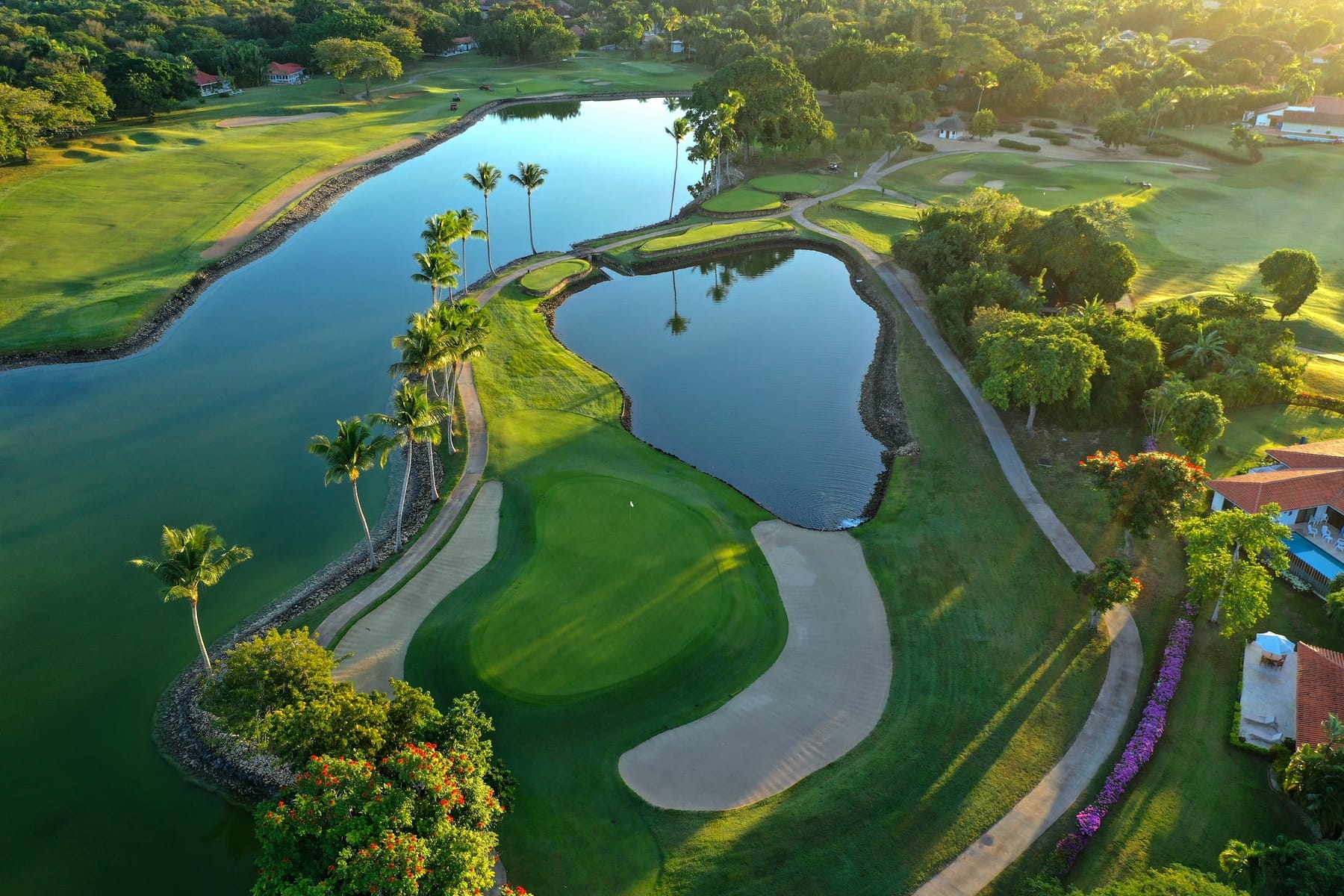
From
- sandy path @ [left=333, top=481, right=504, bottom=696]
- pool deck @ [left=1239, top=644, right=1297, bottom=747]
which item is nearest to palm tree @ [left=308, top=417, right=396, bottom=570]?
sandy path @ [left=333, top=481, right=504, bottom=696]

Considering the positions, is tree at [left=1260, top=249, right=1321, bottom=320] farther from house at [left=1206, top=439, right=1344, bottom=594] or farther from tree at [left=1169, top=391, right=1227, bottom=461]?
tree at [left=1169, top=391, right=1227, bottom=461]

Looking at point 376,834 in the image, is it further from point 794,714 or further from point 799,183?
point 799,183

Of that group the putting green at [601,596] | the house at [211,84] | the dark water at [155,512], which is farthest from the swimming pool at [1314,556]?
the house at [211,84]

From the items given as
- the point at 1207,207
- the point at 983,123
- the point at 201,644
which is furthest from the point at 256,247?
the point at 1207,207

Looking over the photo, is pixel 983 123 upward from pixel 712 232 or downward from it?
upward

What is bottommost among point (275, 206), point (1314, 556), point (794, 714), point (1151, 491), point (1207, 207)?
point (794, 714)

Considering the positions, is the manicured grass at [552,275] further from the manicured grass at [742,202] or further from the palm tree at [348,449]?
the palm tree at [348,449]

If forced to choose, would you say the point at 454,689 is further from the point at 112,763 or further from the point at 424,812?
the point at 112,763
